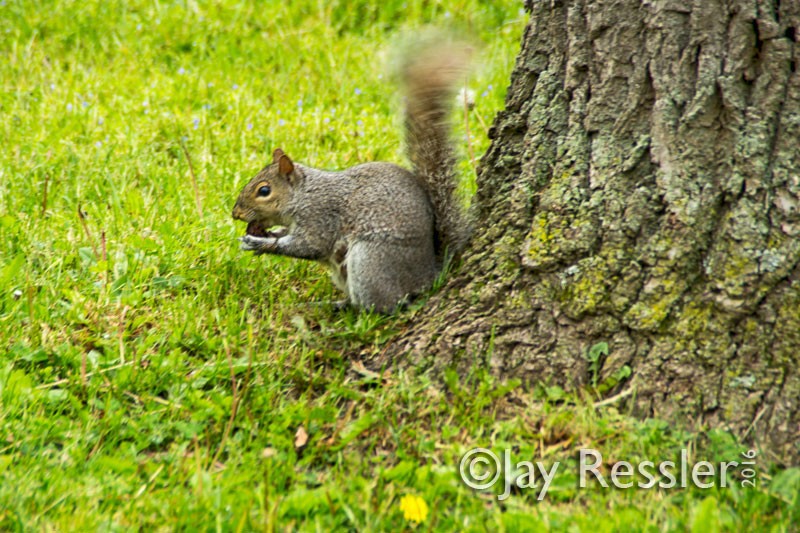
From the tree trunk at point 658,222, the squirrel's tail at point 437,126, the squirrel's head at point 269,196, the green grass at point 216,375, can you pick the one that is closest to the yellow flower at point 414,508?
the green grass at point 216,375

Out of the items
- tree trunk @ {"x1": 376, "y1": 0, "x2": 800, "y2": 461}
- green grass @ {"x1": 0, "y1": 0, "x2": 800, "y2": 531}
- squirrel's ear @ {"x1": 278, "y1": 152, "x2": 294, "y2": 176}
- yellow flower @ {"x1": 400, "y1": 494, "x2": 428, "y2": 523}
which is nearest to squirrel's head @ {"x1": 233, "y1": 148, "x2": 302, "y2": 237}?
squirrel's ear @ {"x1": 278, "y1": 152, "x2": 294, "y2": 176}

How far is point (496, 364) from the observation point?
217 centimetres

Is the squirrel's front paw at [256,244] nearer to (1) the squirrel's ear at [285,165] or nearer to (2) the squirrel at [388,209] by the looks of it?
(2) the squirrel at [388,209]

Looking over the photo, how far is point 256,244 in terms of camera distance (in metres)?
2.73

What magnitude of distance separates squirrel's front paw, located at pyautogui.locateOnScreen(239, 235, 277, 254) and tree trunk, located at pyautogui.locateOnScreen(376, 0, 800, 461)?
61 cm

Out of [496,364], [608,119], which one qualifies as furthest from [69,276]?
[608,119]

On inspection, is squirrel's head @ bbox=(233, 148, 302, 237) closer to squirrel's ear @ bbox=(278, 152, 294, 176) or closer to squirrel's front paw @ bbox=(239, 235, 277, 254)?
squirrel's ear @ bbox=(278, 152, 294, 176)

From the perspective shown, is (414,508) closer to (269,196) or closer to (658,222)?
(658,222)

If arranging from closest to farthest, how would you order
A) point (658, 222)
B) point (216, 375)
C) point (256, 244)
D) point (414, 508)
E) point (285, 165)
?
point (414, 508) < point (658, 222) < point (216, 375) < point (256, 244) < point (285, 165)

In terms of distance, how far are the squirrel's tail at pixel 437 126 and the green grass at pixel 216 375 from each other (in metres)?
0.35

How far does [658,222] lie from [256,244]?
1217mm

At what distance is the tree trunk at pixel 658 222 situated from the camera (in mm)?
1878

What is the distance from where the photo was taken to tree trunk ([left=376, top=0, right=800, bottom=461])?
188cm

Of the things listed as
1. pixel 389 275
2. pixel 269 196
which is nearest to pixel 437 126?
pixel 389 275
